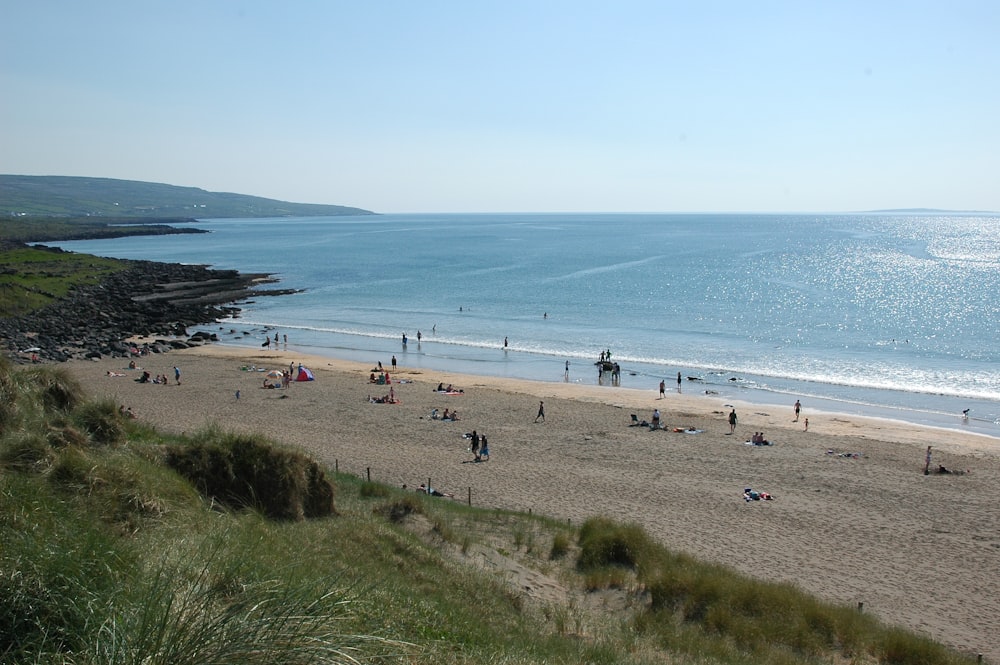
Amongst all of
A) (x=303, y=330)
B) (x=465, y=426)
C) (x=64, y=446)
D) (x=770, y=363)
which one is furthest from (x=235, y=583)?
(x=303, y=330)

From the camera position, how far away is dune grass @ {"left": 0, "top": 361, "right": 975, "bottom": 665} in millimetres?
4633

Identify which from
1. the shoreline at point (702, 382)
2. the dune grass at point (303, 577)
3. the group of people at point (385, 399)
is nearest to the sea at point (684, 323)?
the shoreline at point (702, 382)

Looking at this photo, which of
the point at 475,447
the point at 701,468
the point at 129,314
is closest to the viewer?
the point at 701,468

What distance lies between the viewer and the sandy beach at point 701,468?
14.7 m

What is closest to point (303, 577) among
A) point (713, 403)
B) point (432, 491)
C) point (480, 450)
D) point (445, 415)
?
point (432, 491)

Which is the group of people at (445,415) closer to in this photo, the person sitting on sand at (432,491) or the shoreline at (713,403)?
the shoreline at (713,403)

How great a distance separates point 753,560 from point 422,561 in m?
7.72

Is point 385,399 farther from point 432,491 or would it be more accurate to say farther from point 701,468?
point 701,468

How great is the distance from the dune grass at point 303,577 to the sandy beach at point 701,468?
304cm

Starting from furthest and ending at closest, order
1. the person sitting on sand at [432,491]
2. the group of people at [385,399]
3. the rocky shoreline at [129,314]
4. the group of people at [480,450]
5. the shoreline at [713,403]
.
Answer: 1. the rocky shoreline at [129,314]
2. the group of people at [385,399]
3. the shoreline at [713,403]
4. the group of people at [480,450]
5. the person sitting on sand at [432,491]

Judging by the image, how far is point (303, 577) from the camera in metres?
6.27

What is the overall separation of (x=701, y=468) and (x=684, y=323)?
34910 millimetres

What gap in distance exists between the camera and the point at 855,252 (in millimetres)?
126750

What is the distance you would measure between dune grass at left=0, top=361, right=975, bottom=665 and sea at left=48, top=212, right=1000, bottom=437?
71.6ft
